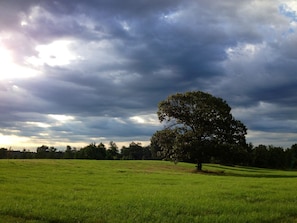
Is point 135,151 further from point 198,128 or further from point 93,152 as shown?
point 198,128

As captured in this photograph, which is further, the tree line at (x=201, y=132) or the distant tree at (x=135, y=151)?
the distant tree at (x=135, y=151)

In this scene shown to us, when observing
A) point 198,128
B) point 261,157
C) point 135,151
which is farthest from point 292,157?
point 198,128

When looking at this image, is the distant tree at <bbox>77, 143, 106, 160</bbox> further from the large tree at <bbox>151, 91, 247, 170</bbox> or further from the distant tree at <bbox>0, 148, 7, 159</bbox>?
the large tree at <bbox>151, 91, 247, 170</bbox>

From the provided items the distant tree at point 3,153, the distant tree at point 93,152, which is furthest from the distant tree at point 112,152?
the distant tree at point 3,153

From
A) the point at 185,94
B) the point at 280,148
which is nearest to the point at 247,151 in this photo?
A: the point at 185,94

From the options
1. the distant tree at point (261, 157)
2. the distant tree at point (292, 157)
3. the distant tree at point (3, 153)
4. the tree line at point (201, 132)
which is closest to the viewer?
the tree line at point (201, 132)

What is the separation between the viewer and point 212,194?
20.5 metres

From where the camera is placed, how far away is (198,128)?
59.6 meters

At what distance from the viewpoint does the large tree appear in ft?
190

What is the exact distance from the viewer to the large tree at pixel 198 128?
57.8 meters

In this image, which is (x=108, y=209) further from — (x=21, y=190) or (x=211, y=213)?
(x=21, y=190)

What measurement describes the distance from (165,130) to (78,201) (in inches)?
1827

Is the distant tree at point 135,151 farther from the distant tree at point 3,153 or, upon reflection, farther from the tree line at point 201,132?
the tree line at point 201,132

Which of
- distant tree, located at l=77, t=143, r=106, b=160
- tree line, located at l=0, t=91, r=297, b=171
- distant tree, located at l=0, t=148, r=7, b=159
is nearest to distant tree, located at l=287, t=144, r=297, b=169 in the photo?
distant tree, located at l=77, t=143, r=106, b=160
